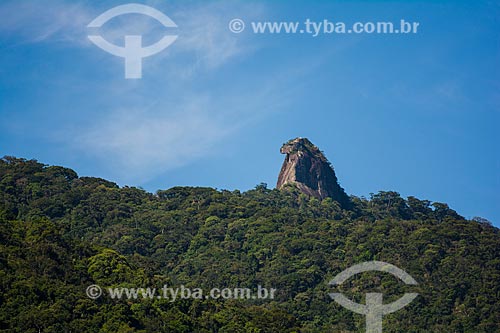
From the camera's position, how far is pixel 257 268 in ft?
278

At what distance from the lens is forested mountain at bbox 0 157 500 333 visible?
59188 mm

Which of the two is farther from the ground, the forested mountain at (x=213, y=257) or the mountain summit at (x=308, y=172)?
the mountain summit at (x=308, y=172)

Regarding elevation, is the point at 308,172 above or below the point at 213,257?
above

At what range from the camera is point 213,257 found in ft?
285

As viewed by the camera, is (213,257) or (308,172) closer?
(213,257)

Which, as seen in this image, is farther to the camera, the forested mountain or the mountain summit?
the mountain summit

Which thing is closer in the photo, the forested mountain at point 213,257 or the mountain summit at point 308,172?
the forested mountain at point 213,257

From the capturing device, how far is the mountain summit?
119 metres

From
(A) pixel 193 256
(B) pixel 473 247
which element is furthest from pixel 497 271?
(A) pixel 193 256

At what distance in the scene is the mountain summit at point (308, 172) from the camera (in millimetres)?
118812

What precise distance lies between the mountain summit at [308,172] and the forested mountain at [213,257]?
435 cm

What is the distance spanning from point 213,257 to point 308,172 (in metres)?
34.4

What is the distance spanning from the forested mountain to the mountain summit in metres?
4.35

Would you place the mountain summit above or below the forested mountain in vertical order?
above
